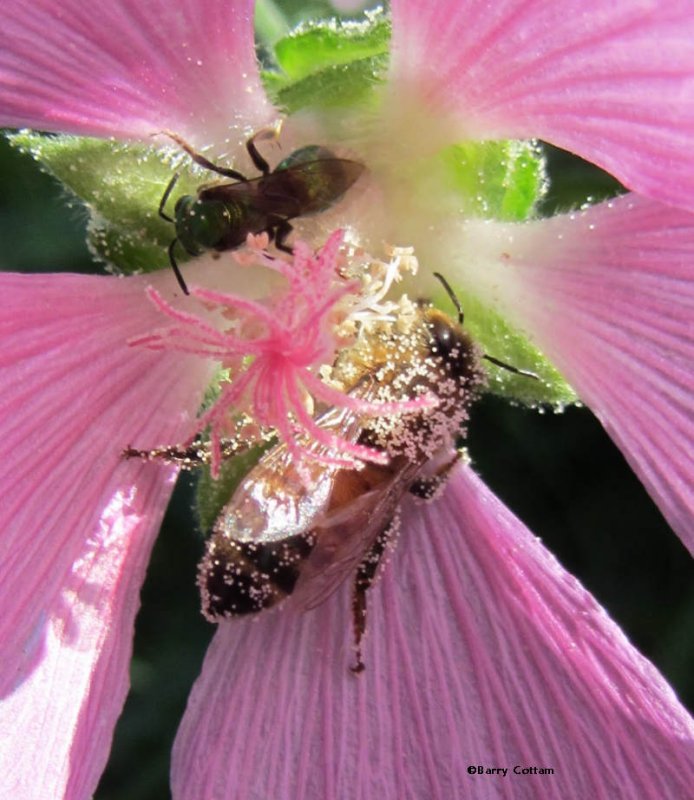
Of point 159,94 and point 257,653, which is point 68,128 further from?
point 257,653

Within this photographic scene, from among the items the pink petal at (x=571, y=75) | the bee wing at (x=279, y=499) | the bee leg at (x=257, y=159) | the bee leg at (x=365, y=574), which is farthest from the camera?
the bee leg at (x=365, y=574)

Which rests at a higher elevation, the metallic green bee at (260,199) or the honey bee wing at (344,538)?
the metallic green bee at (260,199)

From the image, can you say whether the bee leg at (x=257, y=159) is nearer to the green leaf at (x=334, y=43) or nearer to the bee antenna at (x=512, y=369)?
the green leaf at (x=334, y=43)

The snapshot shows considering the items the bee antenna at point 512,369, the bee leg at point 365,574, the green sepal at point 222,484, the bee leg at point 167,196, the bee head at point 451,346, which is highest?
the bee leg at point 167,196

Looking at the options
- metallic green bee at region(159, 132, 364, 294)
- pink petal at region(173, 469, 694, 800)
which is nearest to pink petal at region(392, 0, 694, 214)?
metallic green bee at region(159, 132, 364, 294)

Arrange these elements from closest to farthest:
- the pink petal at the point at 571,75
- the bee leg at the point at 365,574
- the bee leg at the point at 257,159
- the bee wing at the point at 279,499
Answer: the pink petal at the point at 571,75, the bee wing at the point at 279,499, the bee leg at the point at 257,159, the bee leg at the point at 365,574

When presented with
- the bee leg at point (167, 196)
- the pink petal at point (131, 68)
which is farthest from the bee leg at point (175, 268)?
the pink petal at point (131, 68)

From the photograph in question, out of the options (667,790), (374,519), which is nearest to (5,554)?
(374,519)

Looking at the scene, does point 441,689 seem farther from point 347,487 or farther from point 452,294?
point 452,294
